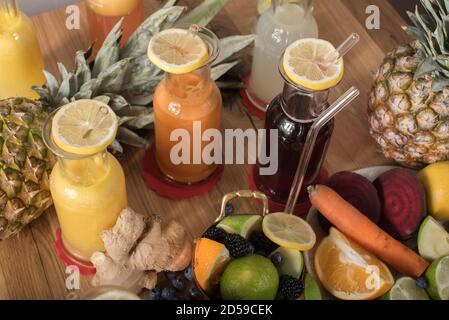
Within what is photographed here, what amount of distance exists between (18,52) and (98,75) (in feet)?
0.58

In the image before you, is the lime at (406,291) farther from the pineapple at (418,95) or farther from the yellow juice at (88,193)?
the yellow juice at (88,193)

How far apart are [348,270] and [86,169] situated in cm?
45

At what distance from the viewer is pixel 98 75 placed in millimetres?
1062

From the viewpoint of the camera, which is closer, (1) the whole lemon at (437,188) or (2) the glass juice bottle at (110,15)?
(1) the whole lemon at (437,188)

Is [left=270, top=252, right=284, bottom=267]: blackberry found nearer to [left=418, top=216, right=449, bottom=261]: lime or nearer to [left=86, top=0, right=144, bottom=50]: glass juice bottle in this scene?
[left=418, top=216, right=449, bottom=261]: lime

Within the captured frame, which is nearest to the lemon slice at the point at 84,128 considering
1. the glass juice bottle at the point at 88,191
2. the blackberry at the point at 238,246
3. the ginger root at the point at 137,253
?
the glass juice bottle at the point at 88,191

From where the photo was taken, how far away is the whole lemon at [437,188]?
1.04m

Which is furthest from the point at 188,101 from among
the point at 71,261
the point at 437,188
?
the point at 437,188

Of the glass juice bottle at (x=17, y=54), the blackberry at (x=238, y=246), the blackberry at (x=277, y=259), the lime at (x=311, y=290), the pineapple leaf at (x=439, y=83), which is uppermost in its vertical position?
the glass juice bottle at (x=17, y=54)

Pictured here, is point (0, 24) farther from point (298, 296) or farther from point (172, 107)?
point (298, 296)

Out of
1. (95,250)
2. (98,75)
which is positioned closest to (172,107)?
(98,75)

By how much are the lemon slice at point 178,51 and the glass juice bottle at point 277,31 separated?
243mm

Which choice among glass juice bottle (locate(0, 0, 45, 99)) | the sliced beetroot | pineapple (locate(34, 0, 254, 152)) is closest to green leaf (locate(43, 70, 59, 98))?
pineapple (locate(34, 0, 254, 152))

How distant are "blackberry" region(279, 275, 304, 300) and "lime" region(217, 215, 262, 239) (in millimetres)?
100
